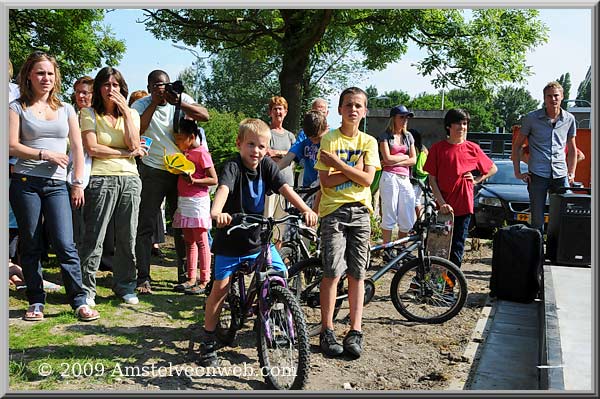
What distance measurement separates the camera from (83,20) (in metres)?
14.6

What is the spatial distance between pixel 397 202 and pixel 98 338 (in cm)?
431

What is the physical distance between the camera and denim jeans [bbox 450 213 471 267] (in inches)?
121

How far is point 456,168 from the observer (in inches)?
249

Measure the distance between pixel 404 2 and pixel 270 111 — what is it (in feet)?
10.4

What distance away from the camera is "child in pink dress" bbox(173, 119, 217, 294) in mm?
6398

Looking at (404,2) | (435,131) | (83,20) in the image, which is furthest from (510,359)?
(83,20)

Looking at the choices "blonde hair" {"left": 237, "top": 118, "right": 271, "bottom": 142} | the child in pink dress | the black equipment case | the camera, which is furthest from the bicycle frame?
the black equipment case

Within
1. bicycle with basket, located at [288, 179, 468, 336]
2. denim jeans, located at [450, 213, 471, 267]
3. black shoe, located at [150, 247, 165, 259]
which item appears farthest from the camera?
black shoe, located at [150, 247, 165, 259]

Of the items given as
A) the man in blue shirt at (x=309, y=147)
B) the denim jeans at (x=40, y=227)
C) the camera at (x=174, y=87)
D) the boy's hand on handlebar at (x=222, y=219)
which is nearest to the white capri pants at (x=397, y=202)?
the man in blue shirt at (x=309, y=147)

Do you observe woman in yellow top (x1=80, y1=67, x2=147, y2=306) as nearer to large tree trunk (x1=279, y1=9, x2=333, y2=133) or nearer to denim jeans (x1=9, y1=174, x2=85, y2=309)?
denim jeans (x1=9, y1=174, x2=85, y2=309)

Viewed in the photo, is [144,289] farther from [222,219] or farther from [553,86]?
[553,86]

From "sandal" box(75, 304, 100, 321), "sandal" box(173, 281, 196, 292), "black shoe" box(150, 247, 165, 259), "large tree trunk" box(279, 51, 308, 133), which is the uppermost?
"large tree trunk" box(279, 51, 308, 133)

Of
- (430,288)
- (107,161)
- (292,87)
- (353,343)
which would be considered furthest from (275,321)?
(292,87)

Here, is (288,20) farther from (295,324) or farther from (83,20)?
(295,324)
